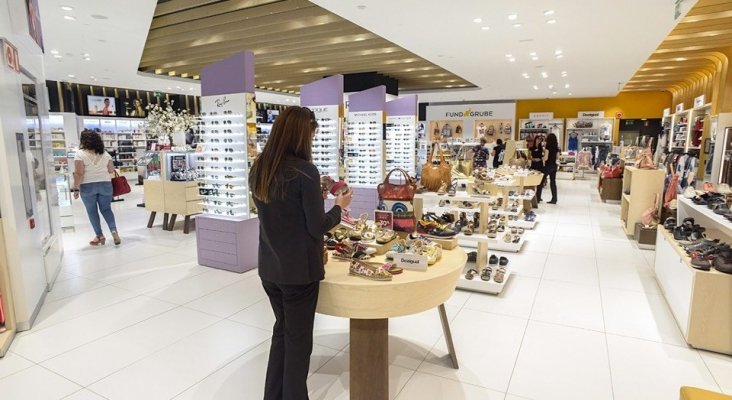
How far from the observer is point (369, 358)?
213 centimetres

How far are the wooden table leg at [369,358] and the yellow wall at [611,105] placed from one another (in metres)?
18.5

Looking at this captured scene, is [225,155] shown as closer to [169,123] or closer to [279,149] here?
[279,149]

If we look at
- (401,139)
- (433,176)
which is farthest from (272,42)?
(433,176)

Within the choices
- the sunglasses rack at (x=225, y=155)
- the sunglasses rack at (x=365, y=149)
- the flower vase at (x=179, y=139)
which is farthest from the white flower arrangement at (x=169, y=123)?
the sunglasses rack at (x=225, y=155)

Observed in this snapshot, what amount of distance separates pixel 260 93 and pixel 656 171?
13319 mm

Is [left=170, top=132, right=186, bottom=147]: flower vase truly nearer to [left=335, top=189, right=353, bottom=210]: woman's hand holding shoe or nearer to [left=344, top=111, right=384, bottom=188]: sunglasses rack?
[left=344, top=111, right=384, bottom=188]: sunglasses rack

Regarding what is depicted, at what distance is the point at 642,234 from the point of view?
5.75 meters

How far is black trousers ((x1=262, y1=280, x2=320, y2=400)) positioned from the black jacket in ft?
0.31

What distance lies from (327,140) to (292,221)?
17.8 ft

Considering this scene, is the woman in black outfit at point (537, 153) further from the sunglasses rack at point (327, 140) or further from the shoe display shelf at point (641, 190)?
the sunglasses rack at point (327, 140)

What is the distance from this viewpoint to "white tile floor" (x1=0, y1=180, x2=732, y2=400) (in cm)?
254

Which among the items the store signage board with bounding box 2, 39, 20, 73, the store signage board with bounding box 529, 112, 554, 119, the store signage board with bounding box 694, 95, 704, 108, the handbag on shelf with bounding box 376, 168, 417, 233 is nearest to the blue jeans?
the store signage board with bounding box 2, 39, 20, 73

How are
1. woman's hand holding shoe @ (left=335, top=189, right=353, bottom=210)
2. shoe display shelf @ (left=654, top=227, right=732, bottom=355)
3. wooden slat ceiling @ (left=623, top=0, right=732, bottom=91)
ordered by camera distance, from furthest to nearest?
wooden slat ceiling @ (left=623, top=0, right=732, bottom=91) < shoe display shelf @ (left=654, top=227, right=732, bottom=355) < woman's hand holding shoe @ (left=335, top=189, right=353, bottom=210)

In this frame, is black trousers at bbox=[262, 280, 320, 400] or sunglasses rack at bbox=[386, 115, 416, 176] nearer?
black trousers at bbox=[262, 280, 320, 400]
